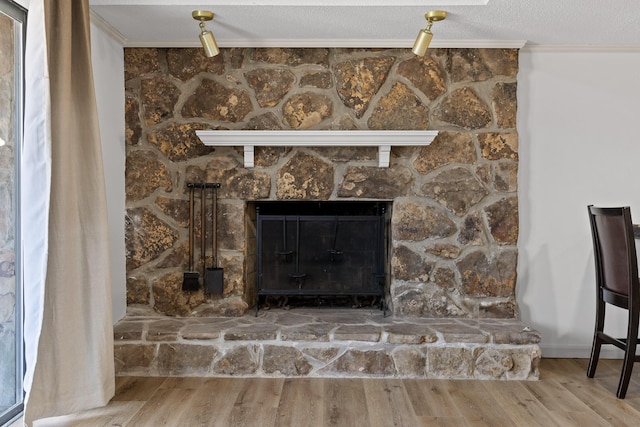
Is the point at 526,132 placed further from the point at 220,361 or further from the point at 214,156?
the point at 220,361

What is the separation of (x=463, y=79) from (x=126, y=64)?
2.07 metres

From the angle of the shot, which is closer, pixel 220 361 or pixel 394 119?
pixel 220 361

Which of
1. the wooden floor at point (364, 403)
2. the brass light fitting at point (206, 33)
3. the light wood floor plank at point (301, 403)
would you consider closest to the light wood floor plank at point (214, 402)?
the wooden floor at point (364, 403)

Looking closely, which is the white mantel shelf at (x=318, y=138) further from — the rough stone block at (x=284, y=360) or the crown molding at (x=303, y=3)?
the rough stone block at (x=284, y=360)

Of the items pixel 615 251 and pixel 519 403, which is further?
pixel 615 251

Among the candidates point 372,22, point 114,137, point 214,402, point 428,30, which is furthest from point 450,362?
point 114,137

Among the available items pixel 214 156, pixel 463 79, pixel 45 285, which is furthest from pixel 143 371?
pixel 463 79

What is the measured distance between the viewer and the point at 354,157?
3066 millimetres

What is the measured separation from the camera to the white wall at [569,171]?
10.2ft

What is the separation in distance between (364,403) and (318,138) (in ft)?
4.78

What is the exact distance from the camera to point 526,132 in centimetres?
311

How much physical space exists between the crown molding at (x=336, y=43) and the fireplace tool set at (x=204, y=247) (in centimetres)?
86

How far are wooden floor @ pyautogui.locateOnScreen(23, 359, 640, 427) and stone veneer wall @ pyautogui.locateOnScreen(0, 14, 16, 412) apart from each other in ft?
1.05

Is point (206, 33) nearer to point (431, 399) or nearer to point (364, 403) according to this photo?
point (364, 403)
